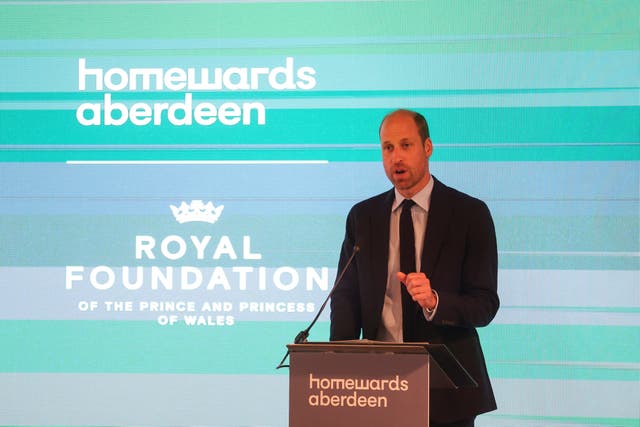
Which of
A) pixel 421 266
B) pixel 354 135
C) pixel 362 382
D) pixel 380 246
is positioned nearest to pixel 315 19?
pixel 354 135

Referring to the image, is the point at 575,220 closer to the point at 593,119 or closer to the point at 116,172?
the point at 593,119

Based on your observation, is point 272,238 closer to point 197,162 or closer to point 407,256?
point 197,162

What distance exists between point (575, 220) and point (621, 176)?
10.6 inches

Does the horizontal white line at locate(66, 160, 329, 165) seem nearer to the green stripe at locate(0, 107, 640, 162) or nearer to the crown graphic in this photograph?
the green stripe at locate(0, 107, 640, 162)

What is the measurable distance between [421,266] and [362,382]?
1.93 feet

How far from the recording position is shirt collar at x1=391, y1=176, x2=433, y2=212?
9.84 ft

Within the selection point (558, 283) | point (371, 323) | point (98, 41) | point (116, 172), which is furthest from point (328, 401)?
point (98, 41)

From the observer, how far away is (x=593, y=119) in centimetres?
409

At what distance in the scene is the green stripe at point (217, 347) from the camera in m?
4.04

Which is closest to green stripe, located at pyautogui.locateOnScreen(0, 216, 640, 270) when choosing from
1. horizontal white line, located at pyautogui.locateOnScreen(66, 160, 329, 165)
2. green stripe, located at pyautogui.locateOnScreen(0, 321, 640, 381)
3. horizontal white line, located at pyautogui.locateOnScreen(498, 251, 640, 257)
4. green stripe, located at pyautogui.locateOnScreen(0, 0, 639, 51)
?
horizontal white line, located at pyautogui.locateOnScreen(498, 251, 640, 257)

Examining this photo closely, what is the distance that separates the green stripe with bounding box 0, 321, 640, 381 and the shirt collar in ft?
4.04

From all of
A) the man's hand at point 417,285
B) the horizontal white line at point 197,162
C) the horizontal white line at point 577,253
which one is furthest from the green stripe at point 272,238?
the man's hand at point 417,285

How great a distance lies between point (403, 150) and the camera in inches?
116

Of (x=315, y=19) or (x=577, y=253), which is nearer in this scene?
(x=577, y=253)
